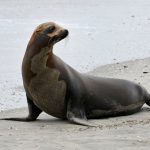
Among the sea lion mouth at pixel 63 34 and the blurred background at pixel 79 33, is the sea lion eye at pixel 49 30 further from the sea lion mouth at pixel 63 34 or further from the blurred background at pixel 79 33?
the blurred background at pixel 79 33

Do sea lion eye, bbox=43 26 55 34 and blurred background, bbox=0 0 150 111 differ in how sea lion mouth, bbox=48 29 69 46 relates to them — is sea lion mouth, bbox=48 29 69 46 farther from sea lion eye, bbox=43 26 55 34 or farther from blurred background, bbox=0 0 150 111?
blurred background, bbox=0 0 150 111

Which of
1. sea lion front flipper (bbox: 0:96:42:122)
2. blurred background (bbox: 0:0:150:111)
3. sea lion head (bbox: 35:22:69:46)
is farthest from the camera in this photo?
blurred background (bbox: 0:0:150:111)

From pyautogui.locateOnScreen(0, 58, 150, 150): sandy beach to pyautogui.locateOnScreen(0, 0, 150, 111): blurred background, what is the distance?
0.93 meters

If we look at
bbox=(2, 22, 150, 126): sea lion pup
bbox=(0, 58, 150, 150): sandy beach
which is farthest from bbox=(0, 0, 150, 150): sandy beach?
bbox=(2, 22, 150, 126): sea lion pup

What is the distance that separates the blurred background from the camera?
10572 millimetres

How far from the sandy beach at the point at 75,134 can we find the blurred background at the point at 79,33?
0.93 meters

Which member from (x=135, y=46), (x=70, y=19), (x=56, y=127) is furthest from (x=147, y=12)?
(x=56, y=127)

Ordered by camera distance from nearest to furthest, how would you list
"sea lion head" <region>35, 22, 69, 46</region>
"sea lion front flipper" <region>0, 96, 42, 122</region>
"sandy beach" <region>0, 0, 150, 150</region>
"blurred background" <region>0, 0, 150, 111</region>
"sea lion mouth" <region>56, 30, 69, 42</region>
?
1. "sandy beach" <region>0, 0, 150, 150</region>
2. "sea lion mouth" <region>56, 30, 69, 42</region>
3. "sea lion head" <region>35, 22, 69, 46</region>
4. "sea lion front flipper" <region>0, 96, 42, 122</region>
5. "blurred background" <region>0, 0, 150, 111</region>

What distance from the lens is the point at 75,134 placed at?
561 centimetres

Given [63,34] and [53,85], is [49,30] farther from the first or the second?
[53,85]

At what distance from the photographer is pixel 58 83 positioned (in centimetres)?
666

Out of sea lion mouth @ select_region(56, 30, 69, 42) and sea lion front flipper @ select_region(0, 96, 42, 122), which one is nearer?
sea lion mouth @ select_region(56, 30, 69, 42)

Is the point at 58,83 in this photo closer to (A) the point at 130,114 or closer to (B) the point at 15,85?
(A) the point at 130,114

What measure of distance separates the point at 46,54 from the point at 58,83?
302mm
